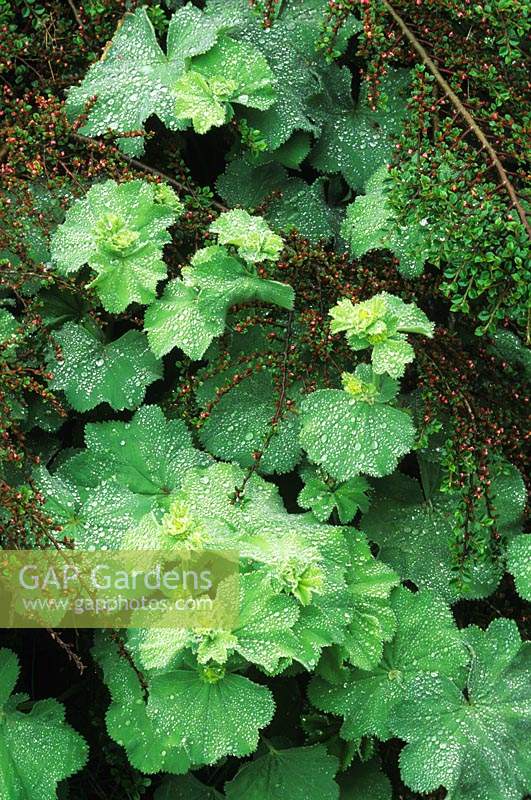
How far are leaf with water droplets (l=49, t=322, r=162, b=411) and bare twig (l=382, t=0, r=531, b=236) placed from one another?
0.81 meters

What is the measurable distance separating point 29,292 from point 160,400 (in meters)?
0.38

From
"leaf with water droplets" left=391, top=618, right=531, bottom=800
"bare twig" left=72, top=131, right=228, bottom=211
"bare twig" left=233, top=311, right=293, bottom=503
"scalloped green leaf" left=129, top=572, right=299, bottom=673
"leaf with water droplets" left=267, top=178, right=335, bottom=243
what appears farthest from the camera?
"leaf with water droplets" left=267, top=178, right=335, bottom=243

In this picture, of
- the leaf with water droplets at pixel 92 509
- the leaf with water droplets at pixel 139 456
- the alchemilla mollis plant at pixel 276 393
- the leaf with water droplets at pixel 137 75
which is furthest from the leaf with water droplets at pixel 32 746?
the leaf with water droplets at pixel 137 75

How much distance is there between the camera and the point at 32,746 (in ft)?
5.84

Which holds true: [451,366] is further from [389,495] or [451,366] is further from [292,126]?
[292,126]

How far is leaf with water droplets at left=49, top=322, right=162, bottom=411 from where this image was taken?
2.01 m

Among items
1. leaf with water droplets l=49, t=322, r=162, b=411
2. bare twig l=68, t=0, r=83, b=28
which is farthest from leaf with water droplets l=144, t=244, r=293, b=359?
bare twig l=68, t=0, r=83, b=28

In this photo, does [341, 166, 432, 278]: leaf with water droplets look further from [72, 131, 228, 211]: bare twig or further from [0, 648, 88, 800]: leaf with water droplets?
[0, 648, 88, 800]: leaf with water droplets

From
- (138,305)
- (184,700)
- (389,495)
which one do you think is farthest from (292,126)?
(184,700)

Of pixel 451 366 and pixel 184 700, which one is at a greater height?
pixel 451 366

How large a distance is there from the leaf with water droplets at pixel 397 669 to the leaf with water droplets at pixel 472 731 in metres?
0.03

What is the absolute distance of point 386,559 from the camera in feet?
6.53

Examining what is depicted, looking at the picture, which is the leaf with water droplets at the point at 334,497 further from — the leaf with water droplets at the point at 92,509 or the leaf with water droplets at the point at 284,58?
the leaf with water droplets at the point at 284,58

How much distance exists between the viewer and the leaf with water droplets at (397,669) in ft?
5.82
